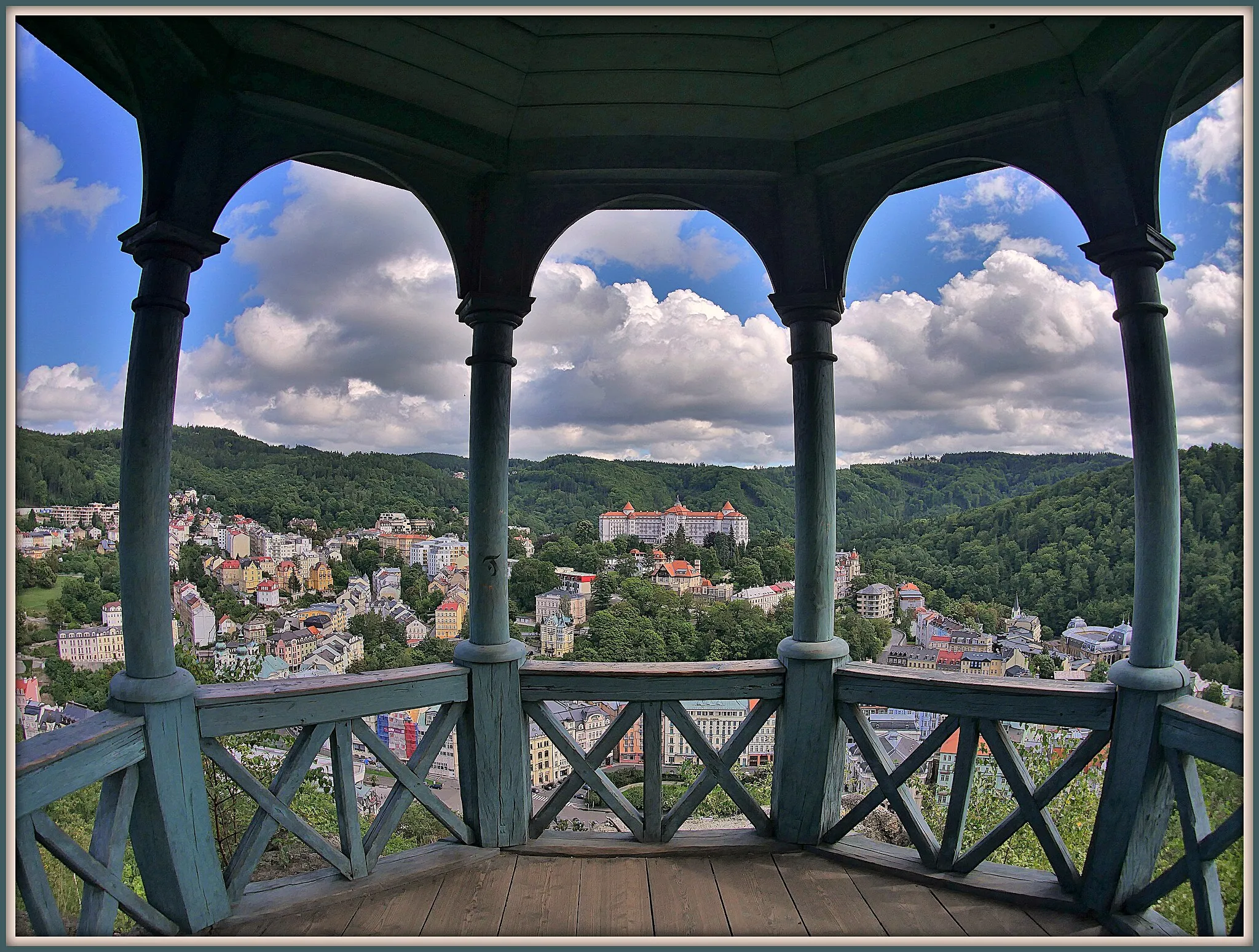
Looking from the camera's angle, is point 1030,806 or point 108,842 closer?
point 108,842

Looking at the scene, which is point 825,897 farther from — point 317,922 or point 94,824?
point 94,824

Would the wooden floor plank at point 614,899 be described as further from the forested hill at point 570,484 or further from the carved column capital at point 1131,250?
the carved column capital at point 1131,250

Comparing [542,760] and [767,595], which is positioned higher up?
[767,595]

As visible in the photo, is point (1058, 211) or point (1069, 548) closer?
point (1069, 548)

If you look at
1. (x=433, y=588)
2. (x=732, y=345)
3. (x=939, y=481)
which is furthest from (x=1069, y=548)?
(x=433, y=588)

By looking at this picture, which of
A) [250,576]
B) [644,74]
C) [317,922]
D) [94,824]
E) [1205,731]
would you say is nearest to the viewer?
[1205,731]

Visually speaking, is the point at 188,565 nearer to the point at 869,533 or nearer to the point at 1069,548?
the point at 869,533

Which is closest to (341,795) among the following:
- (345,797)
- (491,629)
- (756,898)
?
(345,797)
